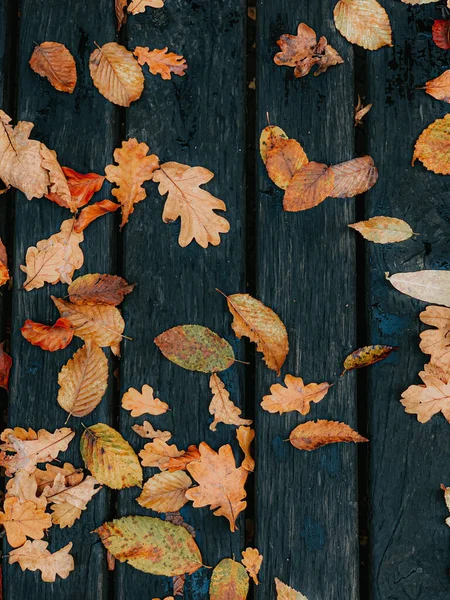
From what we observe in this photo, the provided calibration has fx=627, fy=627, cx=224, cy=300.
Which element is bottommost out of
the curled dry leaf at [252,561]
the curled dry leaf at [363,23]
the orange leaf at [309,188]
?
the curled dry leaf at [252,561]

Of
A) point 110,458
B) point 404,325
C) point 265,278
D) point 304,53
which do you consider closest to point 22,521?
point 110,458

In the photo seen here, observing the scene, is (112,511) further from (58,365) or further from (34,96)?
(34,96)

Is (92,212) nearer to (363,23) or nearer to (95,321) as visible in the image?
(95,321)

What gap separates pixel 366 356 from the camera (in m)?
1.65

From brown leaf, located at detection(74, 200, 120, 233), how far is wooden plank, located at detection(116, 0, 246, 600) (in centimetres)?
7

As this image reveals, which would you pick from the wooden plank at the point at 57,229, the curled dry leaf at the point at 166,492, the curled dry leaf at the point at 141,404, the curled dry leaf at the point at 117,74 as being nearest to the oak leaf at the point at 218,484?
the curled dry leaf at the point at 166,492

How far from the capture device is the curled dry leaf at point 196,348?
1.65 meters

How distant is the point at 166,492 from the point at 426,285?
34.2 inches

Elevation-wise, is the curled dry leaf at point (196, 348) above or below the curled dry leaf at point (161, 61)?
below

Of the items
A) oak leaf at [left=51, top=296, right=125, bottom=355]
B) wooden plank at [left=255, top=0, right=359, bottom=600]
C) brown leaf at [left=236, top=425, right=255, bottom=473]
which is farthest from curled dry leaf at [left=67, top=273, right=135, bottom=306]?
brown leaf at [left=236, top=425, right=255, bottom=473]

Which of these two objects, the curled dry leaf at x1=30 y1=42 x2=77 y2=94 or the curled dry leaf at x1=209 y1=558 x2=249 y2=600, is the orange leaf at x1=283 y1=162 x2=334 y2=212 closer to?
the curled dry leaf at x1=30 y1=42 x2=77 y2=94

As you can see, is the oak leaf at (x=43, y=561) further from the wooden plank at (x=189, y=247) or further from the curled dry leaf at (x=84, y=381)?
the curled dry leaf at (x=84, y=381)

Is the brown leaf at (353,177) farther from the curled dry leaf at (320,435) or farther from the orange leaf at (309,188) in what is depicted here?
the curled dry leaf at (320,435)

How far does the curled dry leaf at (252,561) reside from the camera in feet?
5.33
